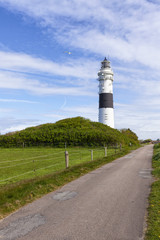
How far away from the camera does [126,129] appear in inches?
2906

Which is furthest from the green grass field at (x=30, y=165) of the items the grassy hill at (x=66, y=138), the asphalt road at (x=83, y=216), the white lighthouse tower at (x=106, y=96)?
the white lighthouse tower at (x=106, y=96)

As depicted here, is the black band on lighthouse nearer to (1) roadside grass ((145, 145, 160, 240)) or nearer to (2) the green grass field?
(2) the green grass field

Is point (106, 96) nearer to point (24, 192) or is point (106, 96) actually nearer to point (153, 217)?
point (24, 192)

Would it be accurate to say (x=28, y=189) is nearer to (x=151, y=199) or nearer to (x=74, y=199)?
(x=74, y=199)

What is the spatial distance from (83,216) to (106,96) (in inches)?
1885

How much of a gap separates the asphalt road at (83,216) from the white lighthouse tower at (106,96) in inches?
1714

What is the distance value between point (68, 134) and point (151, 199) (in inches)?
1347

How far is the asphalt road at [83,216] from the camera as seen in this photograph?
4809 millimetres

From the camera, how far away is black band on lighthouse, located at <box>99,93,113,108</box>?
52034 mm

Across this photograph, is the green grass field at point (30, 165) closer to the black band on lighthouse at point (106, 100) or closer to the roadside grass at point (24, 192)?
the roadside grass at point (24, 192)

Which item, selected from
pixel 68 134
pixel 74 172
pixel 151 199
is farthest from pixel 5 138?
pixel 151 199

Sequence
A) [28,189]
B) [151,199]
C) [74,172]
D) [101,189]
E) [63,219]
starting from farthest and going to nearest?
1. [74,172]
2. [101,189]
3. [28,189]
4. [151,199]
5. [63,219]

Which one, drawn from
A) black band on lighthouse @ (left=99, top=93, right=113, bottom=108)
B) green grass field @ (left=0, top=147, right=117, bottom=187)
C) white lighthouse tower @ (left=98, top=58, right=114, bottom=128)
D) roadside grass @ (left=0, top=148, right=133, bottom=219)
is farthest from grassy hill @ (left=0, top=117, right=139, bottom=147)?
roadside grass @ (left=0, top=148, right=133, bottom=219)

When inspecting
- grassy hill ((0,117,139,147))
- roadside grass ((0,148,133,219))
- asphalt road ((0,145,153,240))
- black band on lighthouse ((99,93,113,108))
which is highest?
black band on lighthouse ((99,93,113,108))
